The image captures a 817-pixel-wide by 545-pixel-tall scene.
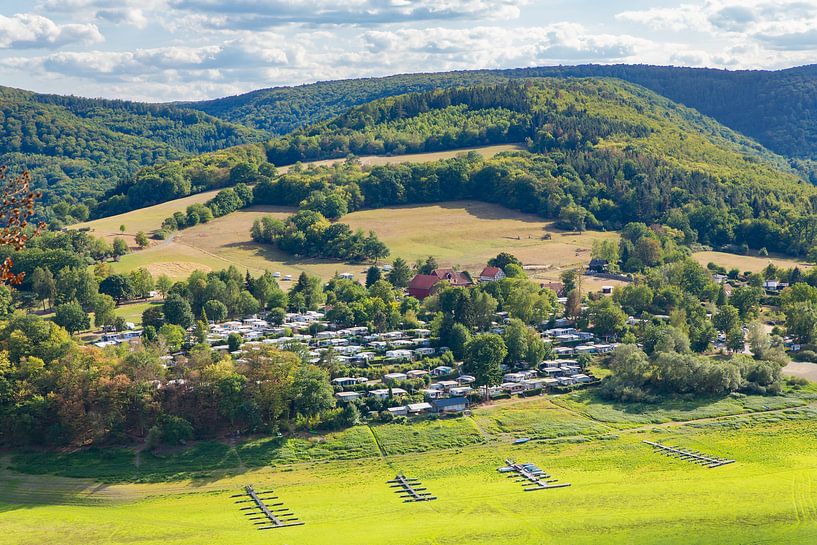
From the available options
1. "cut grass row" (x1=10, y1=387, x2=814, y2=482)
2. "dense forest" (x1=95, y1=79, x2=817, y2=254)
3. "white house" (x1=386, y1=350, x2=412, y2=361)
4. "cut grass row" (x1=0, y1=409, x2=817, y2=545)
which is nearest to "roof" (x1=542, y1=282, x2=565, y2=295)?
"white house" (x1=386, y1=350, x2=412, y2=361)

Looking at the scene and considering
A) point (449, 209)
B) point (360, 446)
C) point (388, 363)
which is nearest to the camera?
point (360, 446)

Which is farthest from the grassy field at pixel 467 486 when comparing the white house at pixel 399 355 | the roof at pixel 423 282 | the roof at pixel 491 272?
the roof at pixel 491 272

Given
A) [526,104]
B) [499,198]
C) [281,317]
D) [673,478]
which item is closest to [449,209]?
[499,198]

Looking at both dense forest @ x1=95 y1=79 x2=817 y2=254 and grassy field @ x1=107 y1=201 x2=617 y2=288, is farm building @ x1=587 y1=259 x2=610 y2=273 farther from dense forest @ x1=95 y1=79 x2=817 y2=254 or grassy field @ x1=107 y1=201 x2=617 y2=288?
dense forest @ x1=95 y1=79 x2=817 y2=254

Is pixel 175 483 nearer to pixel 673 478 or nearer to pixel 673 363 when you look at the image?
pixel 673 478

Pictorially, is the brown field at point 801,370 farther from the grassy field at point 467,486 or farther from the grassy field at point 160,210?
the grassy field at point 160,210

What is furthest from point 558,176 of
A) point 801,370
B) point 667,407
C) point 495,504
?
point 495,504

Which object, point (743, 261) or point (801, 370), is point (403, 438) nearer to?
point (801, 370)
